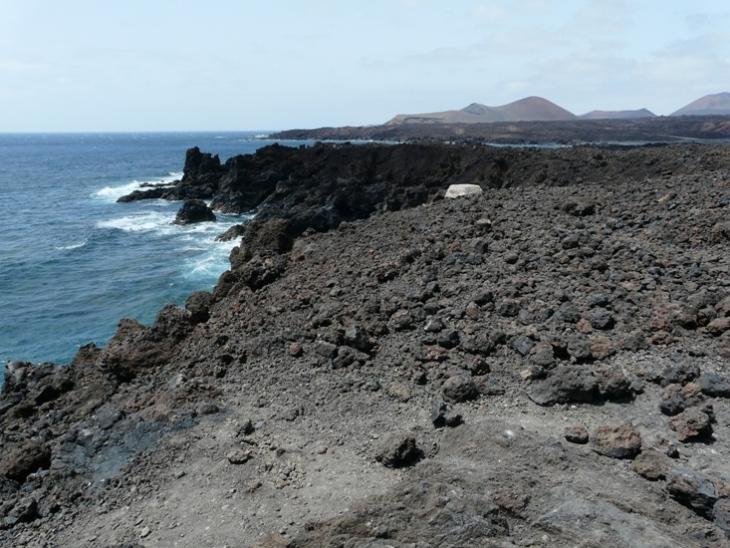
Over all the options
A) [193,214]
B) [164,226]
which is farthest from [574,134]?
[164,226]

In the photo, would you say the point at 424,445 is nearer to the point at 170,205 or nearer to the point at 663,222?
the point at 663,222

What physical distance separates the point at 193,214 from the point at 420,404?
3033cm

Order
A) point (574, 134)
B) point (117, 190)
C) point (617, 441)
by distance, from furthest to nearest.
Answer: point (574, 134)
point (117, 190)
point (617, 441)

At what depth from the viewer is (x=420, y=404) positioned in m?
7.65

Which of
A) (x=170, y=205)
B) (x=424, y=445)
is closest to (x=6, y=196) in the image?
(x=170, y=205)

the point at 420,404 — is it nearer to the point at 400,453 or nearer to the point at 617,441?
the point at 400,453

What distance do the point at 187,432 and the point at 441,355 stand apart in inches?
148

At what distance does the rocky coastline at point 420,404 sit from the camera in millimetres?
5512

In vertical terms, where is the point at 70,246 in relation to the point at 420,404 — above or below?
below

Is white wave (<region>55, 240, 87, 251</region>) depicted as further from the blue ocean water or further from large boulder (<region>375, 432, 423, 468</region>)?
large boulder (<region>375, 432, 423, 468</region>)

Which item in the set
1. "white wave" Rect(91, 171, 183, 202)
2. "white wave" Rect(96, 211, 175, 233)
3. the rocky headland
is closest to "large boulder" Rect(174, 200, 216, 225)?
"white wave" Rect(96, 211, 175, 233)

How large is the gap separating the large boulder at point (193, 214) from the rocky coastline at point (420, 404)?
2255 cm

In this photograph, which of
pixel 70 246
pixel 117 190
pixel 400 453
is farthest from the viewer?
pixel 117 190

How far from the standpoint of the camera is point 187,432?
25.4 feet
